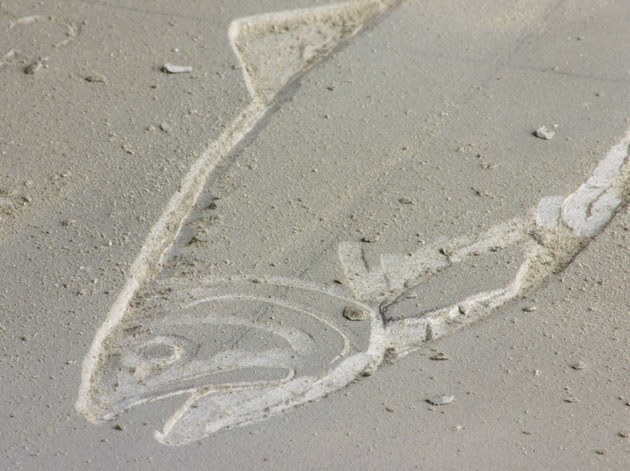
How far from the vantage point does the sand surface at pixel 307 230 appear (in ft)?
7.37

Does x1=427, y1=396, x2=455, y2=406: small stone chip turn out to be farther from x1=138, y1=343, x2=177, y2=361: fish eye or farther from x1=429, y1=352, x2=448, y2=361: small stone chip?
x1=138, y1=343, x2=177, y2=361: fish eye

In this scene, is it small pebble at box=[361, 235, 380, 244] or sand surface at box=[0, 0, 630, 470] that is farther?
small pebble at box=[361, 235, 380, 244]

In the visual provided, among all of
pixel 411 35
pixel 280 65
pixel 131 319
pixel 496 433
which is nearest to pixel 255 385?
pixel 131 319

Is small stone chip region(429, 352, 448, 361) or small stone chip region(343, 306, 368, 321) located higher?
small stone chip region(343, 306, 368, 321)

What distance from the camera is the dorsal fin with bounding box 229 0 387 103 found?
372cm

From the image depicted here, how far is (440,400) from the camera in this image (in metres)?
2.31

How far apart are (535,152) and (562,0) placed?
4.80 ft

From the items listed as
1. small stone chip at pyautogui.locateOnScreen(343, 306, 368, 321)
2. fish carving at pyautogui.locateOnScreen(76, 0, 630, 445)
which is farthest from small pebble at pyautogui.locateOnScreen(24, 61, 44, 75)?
Answer: small stone chip at pyautogui.locateOnScreen(343, 306, 368, 321)

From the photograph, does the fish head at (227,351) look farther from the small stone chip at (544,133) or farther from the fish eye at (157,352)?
the small stone chip at (544,133)

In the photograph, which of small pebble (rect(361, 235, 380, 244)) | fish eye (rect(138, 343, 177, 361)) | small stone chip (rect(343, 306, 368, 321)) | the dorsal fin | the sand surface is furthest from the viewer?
the dorsal fin


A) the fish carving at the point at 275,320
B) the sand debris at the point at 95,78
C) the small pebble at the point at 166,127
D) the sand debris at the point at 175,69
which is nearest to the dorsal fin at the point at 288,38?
the sand debris at the point at 175,69

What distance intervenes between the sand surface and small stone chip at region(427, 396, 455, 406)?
0.03 m

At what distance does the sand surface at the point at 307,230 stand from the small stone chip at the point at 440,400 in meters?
0.03

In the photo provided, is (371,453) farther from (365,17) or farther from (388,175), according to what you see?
(365,17)
